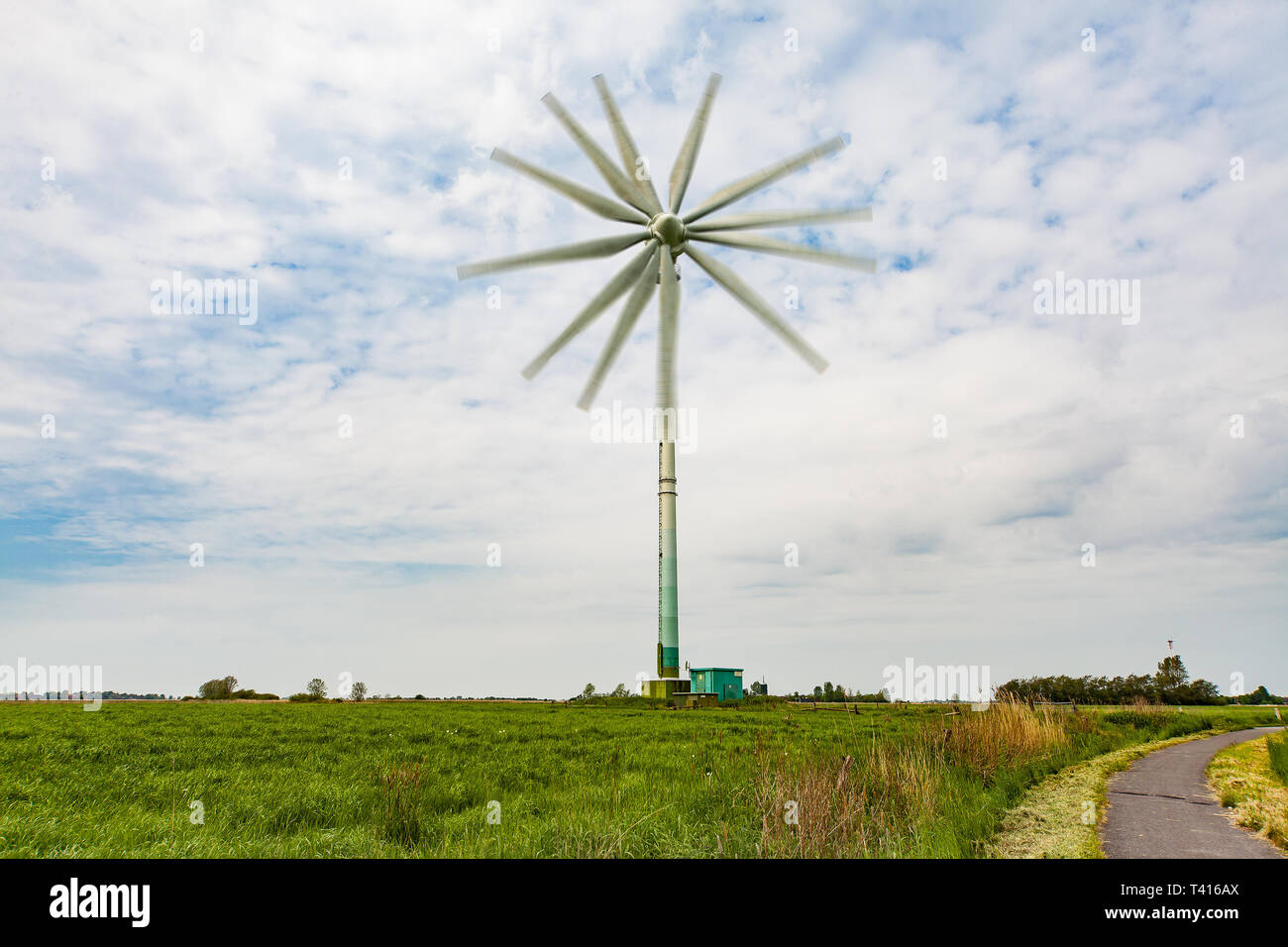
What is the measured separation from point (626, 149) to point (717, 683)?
50.7m

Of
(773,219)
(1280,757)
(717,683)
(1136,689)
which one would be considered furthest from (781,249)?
(1136,689)

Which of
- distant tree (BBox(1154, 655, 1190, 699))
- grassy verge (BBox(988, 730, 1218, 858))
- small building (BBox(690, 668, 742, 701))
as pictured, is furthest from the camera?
distant tree (BBox(1154, 655, 1190, 699))

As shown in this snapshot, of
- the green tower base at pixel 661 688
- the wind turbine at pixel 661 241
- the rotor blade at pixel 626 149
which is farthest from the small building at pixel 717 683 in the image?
the rotor blade at pixel 626 149

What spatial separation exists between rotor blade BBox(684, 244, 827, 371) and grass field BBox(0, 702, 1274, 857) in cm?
1749

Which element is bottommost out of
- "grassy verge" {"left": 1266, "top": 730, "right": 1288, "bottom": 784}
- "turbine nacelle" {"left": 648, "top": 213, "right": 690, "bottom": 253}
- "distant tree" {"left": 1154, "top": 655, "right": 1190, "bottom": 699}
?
"distant tree" {"left": 1154, "top": 655, "right": 1190, "bottom": 699}

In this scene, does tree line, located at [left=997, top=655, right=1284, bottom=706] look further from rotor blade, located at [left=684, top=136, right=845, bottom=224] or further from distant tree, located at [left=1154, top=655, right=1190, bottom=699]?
rotor blade, located at [left=684, top=136, right=845, bottom=224]

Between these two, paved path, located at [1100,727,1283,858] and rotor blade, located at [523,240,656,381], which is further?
rotor blade, located at [523,240,656,381]

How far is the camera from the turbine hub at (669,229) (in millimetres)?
37406

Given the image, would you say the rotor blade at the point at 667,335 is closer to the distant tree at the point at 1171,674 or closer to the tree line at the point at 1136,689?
the tree line at the point at 1136,689

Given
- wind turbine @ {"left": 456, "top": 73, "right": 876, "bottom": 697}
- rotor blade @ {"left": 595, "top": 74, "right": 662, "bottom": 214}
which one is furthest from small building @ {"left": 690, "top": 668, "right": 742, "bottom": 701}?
rotor blade @ {"left": 595, "top": 74, "right": 662, "bottom": 214}

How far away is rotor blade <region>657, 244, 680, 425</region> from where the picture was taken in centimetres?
3619

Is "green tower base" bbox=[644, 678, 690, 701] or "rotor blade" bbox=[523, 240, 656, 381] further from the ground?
"rotor blade" bbox=[523, 240, 656, 381]
